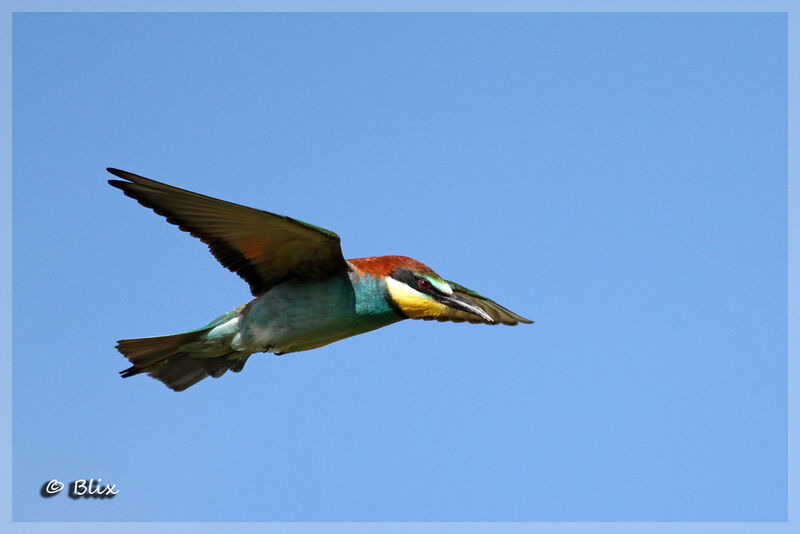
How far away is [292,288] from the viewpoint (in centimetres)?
643

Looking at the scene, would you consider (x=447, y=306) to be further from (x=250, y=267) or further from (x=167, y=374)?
(x=167, y=374)

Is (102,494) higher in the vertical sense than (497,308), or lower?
lower

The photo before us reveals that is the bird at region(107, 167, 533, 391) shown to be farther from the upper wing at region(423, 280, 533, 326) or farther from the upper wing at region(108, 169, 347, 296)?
the upper wing at region(423, 280, 533, 326)

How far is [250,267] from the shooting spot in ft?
21.1

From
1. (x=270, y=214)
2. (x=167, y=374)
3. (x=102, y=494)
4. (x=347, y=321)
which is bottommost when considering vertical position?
(x=102, y=494)

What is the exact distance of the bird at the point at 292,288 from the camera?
6.13 m

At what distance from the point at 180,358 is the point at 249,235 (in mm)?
1281

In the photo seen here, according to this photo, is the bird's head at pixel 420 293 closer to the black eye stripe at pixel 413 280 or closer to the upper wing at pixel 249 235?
the black eye stripe at pixel 413 280

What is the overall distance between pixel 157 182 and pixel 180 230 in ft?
1.80

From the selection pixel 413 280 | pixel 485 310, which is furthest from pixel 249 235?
pixel 485 310

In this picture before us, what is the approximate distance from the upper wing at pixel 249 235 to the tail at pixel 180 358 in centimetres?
63

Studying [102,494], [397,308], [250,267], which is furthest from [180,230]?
[102,494]

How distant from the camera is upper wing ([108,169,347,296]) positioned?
586 cm

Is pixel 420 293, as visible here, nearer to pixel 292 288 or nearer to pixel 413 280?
pixel 413 280
